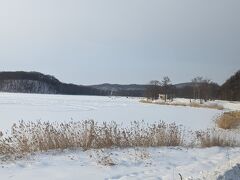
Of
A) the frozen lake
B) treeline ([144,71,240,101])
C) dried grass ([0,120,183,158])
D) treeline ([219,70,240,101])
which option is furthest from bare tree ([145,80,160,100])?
dried grass ([0,120,183,158])

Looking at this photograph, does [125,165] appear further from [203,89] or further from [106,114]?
[203,89]

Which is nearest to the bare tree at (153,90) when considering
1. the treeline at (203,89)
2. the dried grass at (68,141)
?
the treeline at (203,89)

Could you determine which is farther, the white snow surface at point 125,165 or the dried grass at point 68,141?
the dried grass at point 68,141

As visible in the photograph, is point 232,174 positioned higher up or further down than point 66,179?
higher up

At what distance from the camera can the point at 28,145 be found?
432 inches

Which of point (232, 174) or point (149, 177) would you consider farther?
point (149, 177)

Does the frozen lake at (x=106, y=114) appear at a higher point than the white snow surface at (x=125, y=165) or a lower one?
higher

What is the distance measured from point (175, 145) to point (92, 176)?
5.18 meters

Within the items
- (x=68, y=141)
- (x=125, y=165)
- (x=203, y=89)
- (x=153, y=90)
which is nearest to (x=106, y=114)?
(x=68, y=141)

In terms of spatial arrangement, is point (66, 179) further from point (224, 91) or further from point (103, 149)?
point (224, 91)

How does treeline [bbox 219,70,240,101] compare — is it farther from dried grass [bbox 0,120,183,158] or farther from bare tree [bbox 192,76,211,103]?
dried grass [bbox 0,120,183,158]

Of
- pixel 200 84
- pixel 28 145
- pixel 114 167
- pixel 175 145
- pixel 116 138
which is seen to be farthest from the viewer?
pixel 200 84

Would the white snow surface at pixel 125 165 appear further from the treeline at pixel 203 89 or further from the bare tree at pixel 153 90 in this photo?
the bare tree at pixel 153 90

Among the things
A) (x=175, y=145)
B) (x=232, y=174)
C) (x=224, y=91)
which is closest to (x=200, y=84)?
(x=224, y=91)
